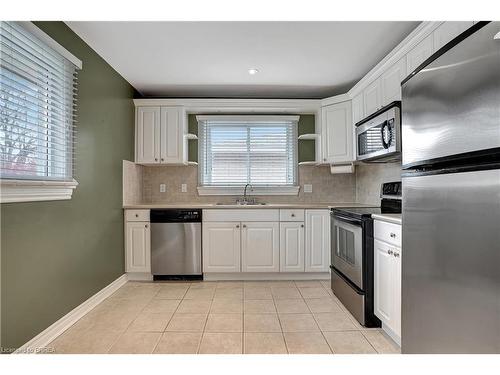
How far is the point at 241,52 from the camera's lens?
2566 millimetres

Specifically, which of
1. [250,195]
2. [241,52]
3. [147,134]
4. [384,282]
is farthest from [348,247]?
[147,134]

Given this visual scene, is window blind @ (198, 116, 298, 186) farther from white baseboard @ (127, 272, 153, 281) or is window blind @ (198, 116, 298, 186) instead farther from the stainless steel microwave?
white baseboard @ (127, 272, 153, 281)

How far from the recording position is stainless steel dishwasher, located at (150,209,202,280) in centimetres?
323

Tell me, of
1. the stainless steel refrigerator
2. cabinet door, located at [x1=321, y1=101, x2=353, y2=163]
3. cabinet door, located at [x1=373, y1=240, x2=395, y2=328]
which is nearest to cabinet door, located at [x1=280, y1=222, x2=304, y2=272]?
cabinet door, located at [x1=321, y1=101, x2=353, y2=163]

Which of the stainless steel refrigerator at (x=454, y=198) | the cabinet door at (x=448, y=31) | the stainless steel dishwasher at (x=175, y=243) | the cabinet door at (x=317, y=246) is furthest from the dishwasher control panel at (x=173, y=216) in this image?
the cabinet door at (x=448, y=31)

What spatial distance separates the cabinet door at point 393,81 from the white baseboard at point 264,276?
2.02 meters

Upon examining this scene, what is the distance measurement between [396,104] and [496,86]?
4.61ft


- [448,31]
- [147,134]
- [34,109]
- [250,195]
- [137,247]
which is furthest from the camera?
[250,195]

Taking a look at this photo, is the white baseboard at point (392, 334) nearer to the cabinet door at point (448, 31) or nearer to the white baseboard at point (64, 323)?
the cabinet door at point (448, 31)

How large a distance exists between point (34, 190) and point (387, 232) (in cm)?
233

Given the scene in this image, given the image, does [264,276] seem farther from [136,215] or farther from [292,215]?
[136,215]
